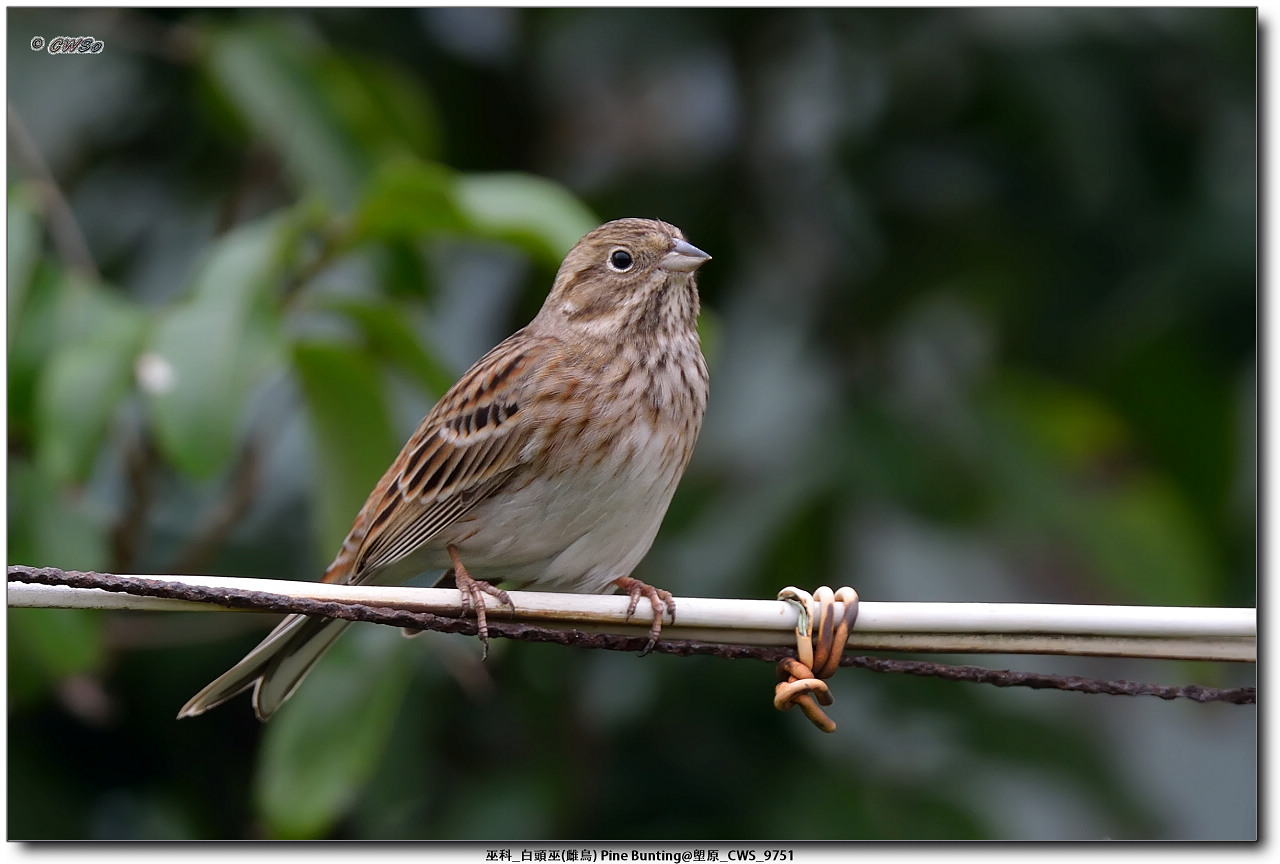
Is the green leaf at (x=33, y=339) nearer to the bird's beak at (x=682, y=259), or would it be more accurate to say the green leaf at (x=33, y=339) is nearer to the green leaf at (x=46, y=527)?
the green leaf at (x=46, y=527)

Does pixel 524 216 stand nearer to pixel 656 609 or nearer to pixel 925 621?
pixel 656 609

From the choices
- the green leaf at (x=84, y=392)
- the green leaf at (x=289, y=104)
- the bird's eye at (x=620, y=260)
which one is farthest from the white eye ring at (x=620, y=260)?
the green leaf at (x=84, y=392)

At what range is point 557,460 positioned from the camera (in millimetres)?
2436

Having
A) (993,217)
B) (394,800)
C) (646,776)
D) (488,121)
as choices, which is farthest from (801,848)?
(488,121)

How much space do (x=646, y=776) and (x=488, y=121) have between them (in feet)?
5.73

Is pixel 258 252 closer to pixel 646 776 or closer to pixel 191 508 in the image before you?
pixel 191 508

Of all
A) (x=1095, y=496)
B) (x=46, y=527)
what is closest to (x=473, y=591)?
(x=46, y=527)

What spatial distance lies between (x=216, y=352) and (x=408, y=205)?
468mm

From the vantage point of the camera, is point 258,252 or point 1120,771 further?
point 1120,771

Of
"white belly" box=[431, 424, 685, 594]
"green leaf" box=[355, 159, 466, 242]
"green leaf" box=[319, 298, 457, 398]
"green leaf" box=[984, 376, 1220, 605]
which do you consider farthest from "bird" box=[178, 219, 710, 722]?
"green leaf" box=[984, 376, 1220, 605]

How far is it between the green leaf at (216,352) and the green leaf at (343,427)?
15cm

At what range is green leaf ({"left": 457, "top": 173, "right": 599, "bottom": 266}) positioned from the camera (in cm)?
273

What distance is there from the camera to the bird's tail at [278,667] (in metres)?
2.45

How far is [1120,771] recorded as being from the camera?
3.46 m
